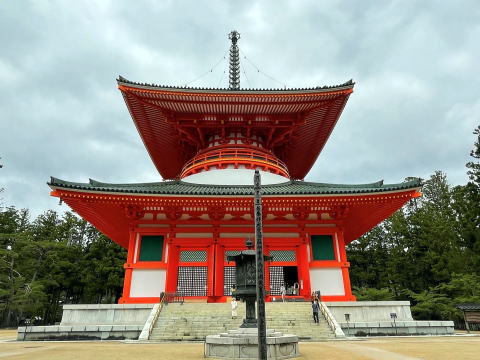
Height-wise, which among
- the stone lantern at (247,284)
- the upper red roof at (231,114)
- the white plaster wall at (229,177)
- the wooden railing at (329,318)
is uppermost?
the upper red roof at (231,114)

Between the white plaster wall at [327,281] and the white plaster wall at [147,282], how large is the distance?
7.68 m

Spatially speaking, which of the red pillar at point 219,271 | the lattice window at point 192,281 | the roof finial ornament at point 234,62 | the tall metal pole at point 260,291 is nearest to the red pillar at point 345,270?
the red pillar at point 219,271

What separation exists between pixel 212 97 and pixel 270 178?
20.6 feet

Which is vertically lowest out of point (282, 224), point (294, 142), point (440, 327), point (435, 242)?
point (440, 327)

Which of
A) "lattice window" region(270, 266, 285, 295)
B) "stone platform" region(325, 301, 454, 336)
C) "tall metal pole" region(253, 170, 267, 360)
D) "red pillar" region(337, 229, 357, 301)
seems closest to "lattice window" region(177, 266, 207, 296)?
"lattice window" region(270, 266, 285, 295)

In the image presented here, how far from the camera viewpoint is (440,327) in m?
13.8

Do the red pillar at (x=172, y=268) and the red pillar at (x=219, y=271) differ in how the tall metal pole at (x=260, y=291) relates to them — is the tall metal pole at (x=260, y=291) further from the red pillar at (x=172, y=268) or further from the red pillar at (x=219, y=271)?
the red pillar at (x=172, y=268)

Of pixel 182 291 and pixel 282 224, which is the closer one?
pixel 182 291

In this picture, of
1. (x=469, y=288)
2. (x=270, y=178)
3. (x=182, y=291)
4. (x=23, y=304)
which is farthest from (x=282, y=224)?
(x=23, y=304)

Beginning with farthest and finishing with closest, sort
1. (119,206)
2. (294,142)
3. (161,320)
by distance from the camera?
(294,142) < (119,206) < (161,320)

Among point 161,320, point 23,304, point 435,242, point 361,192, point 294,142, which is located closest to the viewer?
point 161,320

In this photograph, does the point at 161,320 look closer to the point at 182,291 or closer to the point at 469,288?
the point at 182,291

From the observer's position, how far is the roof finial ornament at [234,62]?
107 ft

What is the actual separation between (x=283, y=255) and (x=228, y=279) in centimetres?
316
